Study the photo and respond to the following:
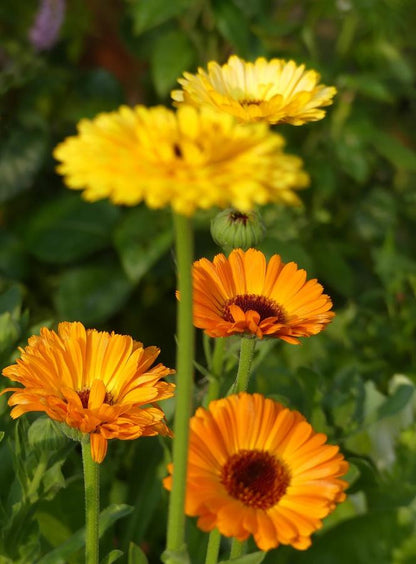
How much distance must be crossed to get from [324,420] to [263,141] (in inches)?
15.5

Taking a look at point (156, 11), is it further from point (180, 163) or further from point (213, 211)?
point (180, 163)

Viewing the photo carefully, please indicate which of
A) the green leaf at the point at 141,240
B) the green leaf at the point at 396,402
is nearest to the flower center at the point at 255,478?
the green leaf at the point at 396,402

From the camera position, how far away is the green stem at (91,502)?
0.46 meters

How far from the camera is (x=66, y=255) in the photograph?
4.66ft

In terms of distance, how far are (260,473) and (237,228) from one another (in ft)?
0.55

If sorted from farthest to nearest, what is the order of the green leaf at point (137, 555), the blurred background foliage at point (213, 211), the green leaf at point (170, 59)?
1. the green leaf at point (170, 59)
2. the blurred background foliage at point (213, 211)
3. the green leaf at point (137, 555)

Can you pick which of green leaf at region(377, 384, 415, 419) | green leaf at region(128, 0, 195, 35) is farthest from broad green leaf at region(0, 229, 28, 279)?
green leaf at region(377, 384, 415, 419)

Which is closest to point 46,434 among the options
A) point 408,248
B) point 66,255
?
point 66,255

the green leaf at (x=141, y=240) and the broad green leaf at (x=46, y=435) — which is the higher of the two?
the broad green leaf at (x=46, y=435)

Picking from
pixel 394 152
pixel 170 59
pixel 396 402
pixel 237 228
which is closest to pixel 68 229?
pixel 170 59

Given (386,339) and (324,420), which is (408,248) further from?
(324,420)

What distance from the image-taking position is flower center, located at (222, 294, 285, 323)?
513 mm

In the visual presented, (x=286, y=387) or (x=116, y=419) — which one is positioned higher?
(x=116, y=419)

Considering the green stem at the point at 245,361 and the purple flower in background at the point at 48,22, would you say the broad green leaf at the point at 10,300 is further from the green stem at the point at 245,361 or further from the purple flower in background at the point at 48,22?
the purple flower in background at the point at 48,22
